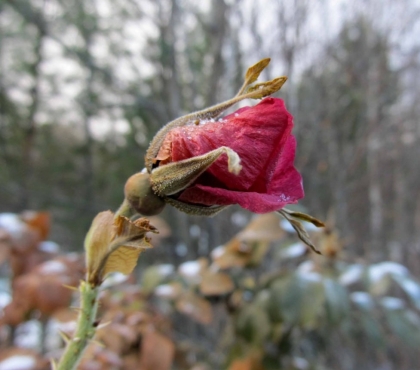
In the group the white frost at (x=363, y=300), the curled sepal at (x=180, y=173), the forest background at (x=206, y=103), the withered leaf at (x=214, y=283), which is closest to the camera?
the curled sepal at (x=180, y=173)

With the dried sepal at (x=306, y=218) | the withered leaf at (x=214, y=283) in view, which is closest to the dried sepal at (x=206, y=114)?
the dried sepal at (x=306, y=218)

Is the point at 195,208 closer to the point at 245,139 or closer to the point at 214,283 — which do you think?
the point at 245,139

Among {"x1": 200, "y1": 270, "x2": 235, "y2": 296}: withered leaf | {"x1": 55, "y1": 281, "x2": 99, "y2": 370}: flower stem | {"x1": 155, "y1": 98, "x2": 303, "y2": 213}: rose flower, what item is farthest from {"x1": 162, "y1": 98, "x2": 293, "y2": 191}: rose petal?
{"x1": 200, "y1": 270, "x2": 235, "y2": 296}: withered leaf

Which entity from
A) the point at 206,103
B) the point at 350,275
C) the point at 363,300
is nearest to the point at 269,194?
the point at 350,275

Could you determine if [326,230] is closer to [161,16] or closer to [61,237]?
[161,16]

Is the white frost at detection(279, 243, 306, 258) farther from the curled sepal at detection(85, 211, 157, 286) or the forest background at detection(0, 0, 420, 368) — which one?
the curled sepal at detection(85, 211, 157, 286)

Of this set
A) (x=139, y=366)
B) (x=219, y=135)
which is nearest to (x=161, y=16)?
(x=139, y=366)

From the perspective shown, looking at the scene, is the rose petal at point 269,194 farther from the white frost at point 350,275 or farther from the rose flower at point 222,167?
the white frost at point 350,275
